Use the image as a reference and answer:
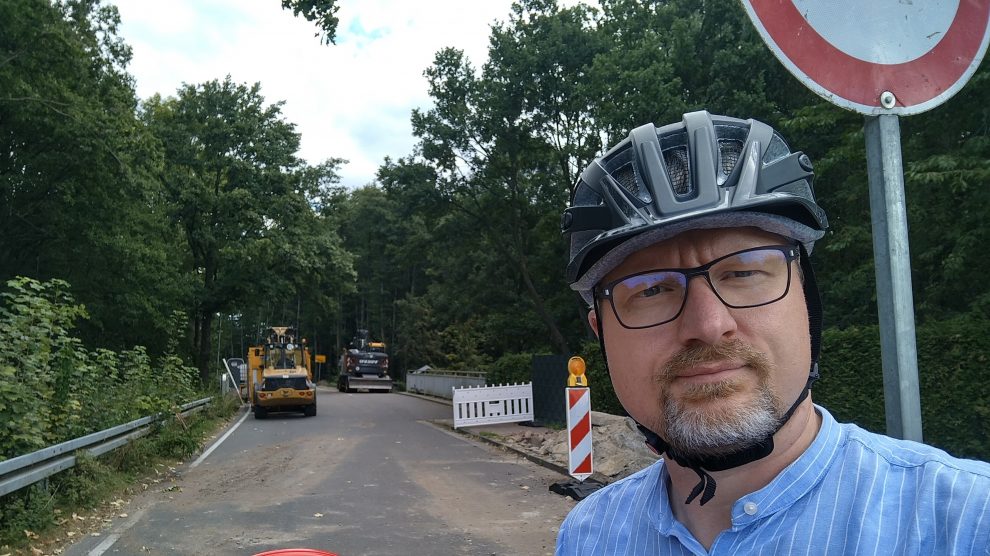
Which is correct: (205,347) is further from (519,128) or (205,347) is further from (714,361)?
(714,361)

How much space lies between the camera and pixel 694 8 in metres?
22.1

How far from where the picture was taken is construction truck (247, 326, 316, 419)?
24.3 meters

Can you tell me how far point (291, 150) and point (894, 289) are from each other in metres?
35.8

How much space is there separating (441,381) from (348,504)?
93.2ft

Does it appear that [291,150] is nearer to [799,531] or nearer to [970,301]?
[970,301]

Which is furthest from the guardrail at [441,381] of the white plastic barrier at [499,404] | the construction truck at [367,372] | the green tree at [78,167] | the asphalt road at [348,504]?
the asphalt road at [348,504]

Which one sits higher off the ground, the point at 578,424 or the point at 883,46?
the point at 883,46

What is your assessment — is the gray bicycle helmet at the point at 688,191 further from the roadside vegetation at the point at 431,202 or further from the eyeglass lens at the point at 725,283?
the roadside vegetation at the point at 431,202

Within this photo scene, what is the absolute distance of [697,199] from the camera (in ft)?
4.29

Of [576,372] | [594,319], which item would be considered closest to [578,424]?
[576,372]

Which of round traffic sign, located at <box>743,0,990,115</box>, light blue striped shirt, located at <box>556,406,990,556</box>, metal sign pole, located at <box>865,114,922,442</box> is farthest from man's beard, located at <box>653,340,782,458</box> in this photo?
round traffic sign, located at <box>743,0,990,115</box>

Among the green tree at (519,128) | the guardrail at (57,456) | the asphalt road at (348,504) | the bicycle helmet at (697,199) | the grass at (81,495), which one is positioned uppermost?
the green tree at (519,128)

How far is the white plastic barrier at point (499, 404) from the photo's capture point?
19.2 m

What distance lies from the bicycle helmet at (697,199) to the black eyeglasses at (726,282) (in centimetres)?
6
